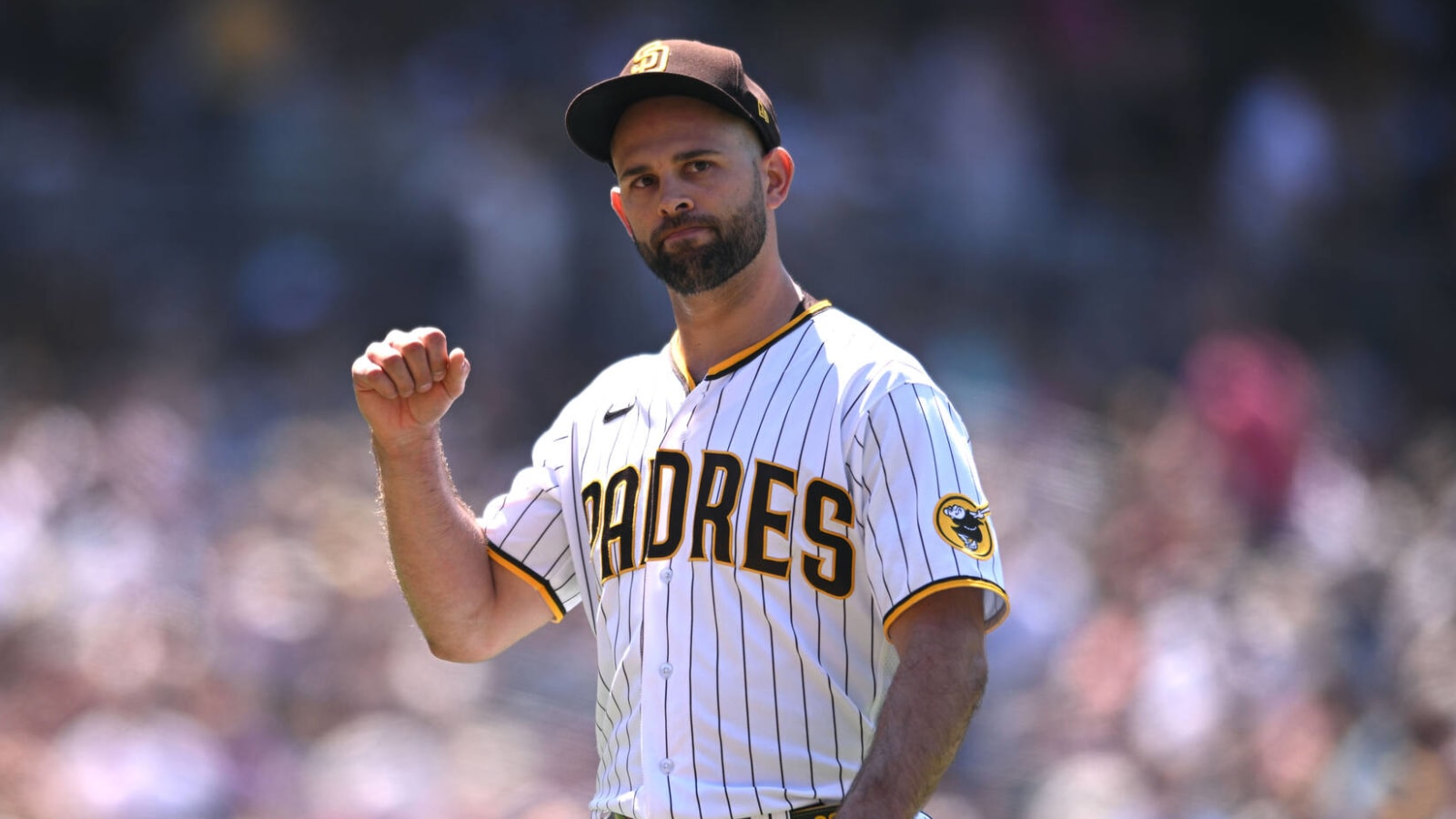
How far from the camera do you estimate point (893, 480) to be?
1.88m

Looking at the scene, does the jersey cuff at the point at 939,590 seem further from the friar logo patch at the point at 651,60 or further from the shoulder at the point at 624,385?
the friar logo patch at the point at 651,60

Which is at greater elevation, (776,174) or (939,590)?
(776,174)

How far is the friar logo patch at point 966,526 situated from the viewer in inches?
72.6

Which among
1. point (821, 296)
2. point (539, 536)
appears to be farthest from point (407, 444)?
point (821, 296)

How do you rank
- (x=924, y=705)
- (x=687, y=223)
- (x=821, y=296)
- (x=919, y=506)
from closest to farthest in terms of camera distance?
1. (x=924, y=705)
2. (x=919, y=506)
3. (x=687, y=223)
4. (x=821, y=296)

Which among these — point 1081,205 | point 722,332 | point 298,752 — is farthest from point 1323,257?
point 722,332

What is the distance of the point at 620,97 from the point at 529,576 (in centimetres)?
70

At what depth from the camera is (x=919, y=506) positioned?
1.85 metres

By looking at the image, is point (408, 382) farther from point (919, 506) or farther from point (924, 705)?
point (924, 705)

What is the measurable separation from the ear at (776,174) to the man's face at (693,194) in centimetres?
6

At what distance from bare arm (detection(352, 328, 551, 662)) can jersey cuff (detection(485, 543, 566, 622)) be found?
1 centimetres

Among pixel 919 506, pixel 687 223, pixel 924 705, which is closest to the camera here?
pixel 924 705

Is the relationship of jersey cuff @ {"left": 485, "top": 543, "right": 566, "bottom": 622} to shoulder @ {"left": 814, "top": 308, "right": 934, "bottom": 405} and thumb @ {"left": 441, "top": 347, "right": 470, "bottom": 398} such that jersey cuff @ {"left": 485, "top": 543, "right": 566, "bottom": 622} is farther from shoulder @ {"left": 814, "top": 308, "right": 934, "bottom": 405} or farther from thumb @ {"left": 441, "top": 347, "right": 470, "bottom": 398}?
shoulder @ {"left": 814, "top": 308, "right": 934, "bottom": 405}

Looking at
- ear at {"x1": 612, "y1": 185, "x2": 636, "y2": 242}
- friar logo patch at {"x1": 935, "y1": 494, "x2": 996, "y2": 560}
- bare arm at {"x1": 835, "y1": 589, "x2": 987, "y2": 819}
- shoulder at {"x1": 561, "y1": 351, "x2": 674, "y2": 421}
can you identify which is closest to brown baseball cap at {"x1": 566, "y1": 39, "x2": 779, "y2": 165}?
ear at {"x1": 612, "y1": 185, "x2": 636, "y2": 242}
